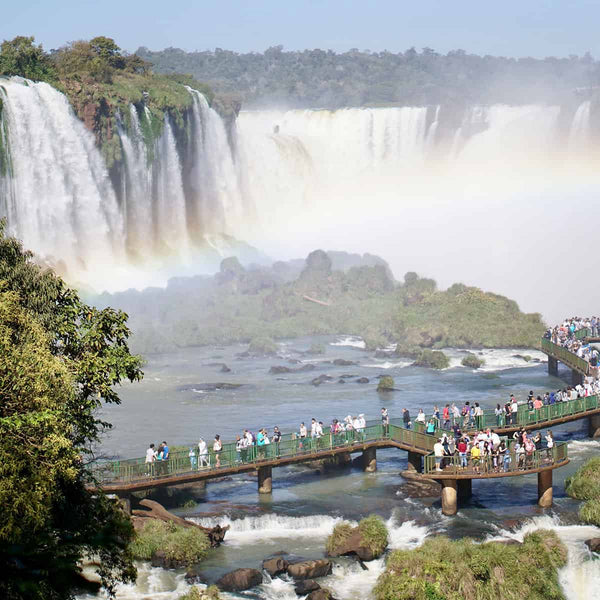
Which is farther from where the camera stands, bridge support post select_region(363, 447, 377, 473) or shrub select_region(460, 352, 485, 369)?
shrub select_region(460, 352, 485, 369)

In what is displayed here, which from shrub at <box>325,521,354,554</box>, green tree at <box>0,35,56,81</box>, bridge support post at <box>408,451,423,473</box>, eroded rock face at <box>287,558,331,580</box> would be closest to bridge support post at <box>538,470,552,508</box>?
bridge support post at <box>408,451,423,473</box>

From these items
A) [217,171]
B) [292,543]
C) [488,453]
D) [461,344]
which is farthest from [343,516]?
[217,171]

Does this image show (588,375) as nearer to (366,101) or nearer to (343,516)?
(343,516)

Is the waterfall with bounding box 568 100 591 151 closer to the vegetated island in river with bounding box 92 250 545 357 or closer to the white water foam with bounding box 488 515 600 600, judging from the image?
the vegetated island in river with bounding box 92 250 545 357

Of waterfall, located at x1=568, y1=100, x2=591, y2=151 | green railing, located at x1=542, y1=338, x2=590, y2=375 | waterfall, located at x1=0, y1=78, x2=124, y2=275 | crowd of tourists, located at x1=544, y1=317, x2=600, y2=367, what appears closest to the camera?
green railing, located at x1=542, y1=338, x2=590, y2=375

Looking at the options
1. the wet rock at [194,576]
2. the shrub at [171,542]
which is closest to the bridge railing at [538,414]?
the shrub at [171,542]

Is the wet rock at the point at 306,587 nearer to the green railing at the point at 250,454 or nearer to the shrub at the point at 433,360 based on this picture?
the green railing at the point at 250,454
